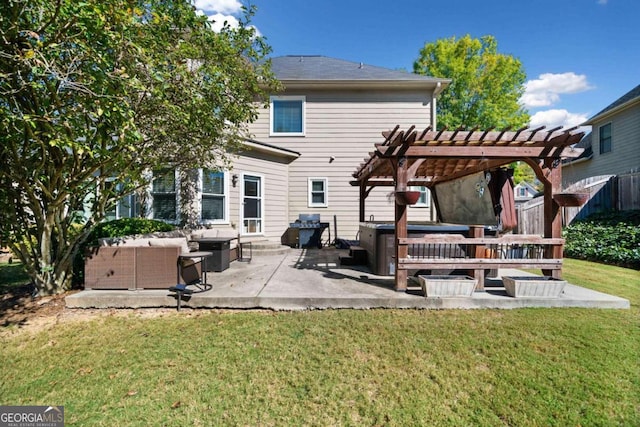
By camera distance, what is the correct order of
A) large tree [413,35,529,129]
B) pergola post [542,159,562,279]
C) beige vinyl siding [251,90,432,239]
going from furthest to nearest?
1. large tree [413,35,529,129]
2. beige vinyl siding [251,90,432,239]
3. pergola post [542,159,562,279]

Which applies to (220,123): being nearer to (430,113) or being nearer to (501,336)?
(501,336)

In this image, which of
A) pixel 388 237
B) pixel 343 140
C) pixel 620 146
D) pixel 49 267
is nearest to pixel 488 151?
pixel 388 237

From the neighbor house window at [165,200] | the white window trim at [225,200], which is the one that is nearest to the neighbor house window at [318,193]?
the white window trim at [225,200]

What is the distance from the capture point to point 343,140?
10.2m

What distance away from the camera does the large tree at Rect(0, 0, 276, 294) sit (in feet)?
10.1

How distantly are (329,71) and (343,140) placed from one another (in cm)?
301

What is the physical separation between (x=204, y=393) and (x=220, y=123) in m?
4.26

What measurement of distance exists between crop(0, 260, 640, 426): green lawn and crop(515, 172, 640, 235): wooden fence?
6851mm

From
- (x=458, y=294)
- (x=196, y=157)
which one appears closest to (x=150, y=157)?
(x=196, y=157)

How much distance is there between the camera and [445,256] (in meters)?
5.26

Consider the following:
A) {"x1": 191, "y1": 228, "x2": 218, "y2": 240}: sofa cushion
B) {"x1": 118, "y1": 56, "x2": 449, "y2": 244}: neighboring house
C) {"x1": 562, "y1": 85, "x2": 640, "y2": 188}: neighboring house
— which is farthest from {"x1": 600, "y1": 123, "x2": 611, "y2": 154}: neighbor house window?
{"x1": 191, "y1": 228, "x2": 218, "y2": 240}: sofa cushion

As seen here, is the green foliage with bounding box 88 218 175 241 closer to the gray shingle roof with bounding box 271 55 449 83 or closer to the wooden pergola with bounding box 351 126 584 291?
the wooden pergola with bounding box 351 126 584 291

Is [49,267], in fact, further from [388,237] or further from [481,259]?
[481,259]

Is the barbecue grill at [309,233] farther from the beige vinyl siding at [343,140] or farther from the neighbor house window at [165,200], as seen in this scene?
the neighbor house window at [165,200]
